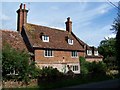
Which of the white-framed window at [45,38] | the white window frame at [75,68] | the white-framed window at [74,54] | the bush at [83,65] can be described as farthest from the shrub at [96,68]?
the white-framed window at [45,38]

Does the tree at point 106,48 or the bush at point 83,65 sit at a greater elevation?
the tree at point 106,48

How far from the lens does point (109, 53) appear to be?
8056 cm

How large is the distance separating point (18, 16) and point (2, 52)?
1910cm

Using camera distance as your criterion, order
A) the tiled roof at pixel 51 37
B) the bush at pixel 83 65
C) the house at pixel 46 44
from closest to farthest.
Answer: the house at pixel 46 44 → the tiled roof at pixel 51 37 → the bush at pixel 83 65

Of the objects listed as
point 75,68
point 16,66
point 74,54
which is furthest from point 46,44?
point 16,66

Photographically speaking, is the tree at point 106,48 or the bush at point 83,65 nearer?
the bush at point 83,65

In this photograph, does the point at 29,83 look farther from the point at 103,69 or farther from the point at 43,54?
the point at 103,69

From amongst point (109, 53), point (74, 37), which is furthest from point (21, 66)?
point (109, 53)

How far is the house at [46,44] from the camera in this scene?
141 ft

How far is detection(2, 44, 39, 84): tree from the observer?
27.5 meters

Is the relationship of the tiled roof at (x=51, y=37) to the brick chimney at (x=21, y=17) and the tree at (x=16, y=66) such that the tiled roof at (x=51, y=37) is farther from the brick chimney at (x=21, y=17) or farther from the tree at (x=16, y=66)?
the tree at (x=16, y=66)

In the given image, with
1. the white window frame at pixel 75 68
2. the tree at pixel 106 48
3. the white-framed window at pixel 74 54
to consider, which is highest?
the tree at pixel 106 48

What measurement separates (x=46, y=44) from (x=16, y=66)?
58.6 ft

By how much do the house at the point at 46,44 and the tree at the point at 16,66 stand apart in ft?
36.7
